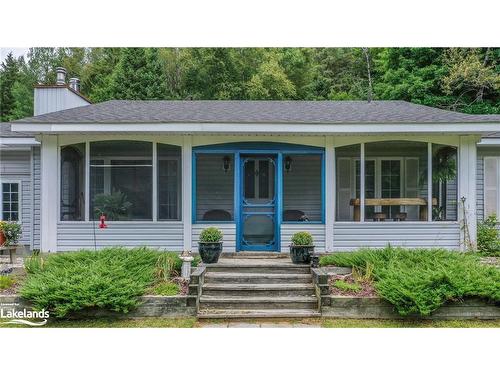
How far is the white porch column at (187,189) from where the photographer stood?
9.05 m

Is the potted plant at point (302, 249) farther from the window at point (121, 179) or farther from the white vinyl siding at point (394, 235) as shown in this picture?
the window at point (121, 179)

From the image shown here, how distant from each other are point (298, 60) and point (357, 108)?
562 inches

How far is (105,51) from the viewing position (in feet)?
87.5

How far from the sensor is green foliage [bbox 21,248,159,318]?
614 cm

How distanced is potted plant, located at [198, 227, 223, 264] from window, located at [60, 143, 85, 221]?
2.84 metres

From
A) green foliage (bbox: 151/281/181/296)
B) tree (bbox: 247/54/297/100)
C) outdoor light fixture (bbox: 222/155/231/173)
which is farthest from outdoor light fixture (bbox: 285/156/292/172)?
tree (bbox: 247/54/297/100)

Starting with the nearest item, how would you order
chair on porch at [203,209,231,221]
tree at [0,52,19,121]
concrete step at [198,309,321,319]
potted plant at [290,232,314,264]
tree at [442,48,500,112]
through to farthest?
concrete step at [198,309,321,319], potted plant at [290,232,314,264], chair on porch at [203,209,231,221], tree at [442,48,500,112], tree at [0,52,19,121]

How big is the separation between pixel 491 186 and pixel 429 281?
6.11m

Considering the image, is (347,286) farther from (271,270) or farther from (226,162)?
(226,162)

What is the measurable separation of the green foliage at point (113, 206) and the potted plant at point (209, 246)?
220 centimetres

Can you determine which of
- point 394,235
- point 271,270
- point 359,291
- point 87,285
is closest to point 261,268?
point 271,270

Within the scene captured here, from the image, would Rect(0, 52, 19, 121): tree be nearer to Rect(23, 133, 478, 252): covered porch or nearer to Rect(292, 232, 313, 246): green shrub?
Rect(23, 133, 478, 252): covered porch

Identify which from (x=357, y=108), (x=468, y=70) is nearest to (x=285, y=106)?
(x=357, y=108)
